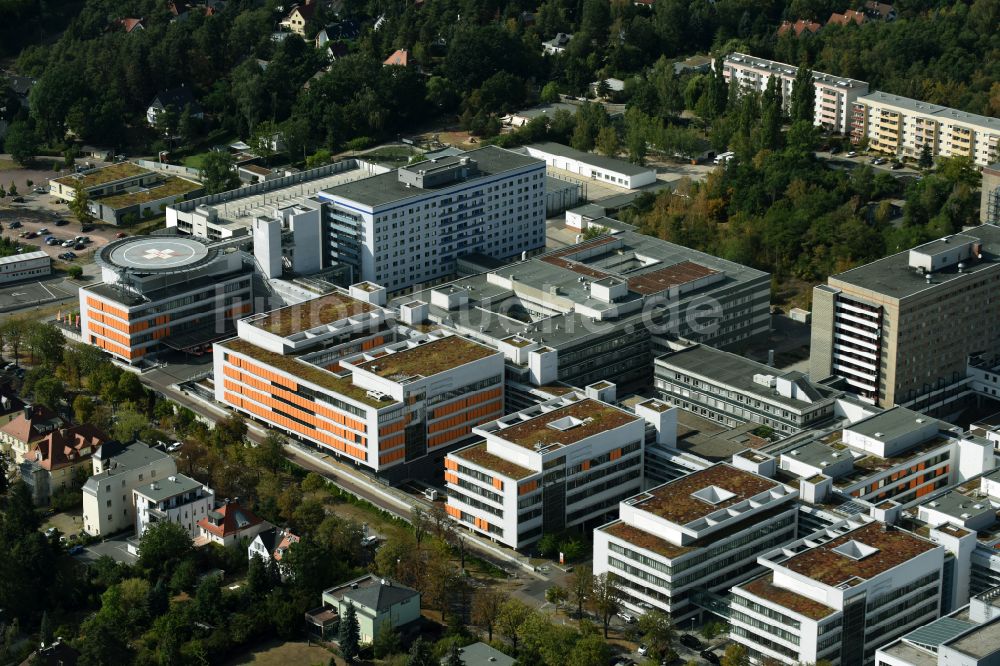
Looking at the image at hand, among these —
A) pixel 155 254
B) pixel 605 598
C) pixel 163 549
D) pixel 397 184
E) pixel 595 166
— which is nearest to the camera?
pixel 605 598

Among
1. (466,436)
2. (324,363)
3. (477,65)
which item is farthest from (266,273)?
(477,65)

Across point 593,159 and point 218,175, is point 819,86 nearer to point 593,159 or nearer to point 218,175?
point 593,159

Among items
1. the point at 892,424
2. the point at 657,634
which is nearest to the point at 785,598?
the point at 657,634

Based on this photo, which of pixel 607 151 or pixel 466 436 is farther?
pixel 607 151

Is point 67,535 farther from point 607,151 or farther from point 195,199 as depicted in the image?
point 607,151

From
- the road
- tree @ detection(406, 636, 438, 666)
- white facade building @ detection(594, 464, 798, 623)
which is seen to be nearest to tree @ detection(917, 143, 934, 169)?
white facade building @ detection(594, 464, 798, 623)

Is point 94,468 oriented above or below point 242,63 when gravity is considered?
below
